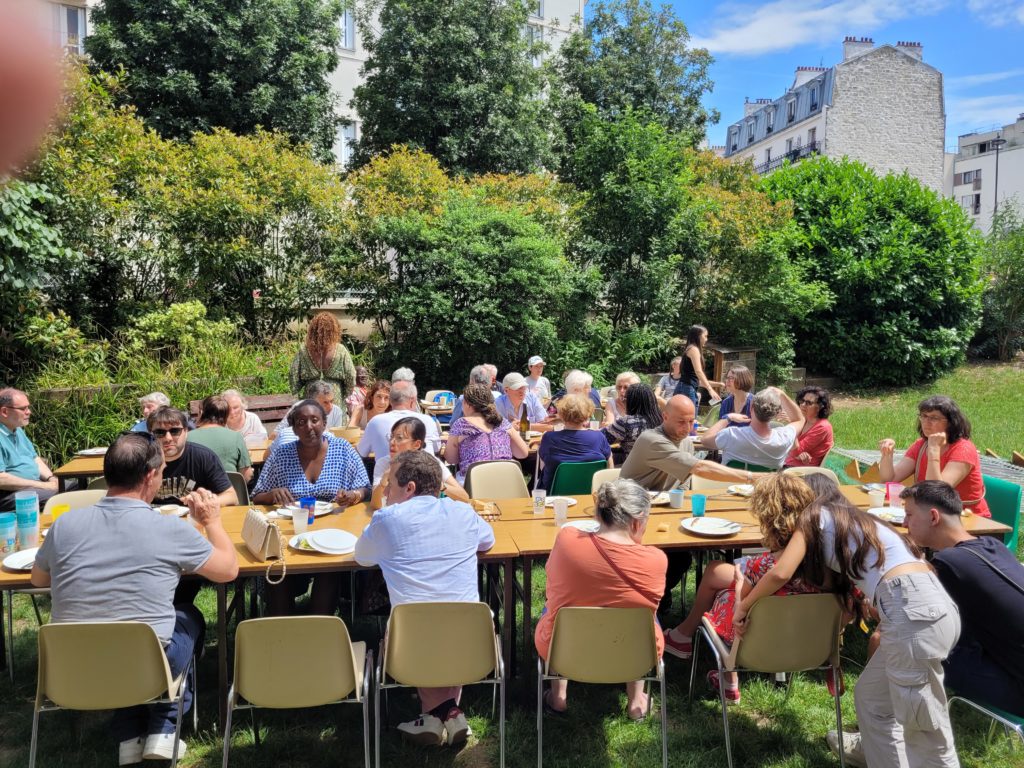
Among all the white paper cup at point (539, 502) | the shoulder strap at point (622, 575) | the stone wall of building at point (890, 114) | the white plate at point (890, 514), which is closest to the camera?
the shoulder strap at point (622, 575)

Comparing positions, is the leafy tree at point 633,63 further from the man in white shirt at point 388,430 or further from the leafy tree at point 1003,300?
the man in white shirt at point 388,430

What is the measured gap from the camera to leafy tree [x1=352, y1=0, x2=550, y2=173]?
18.6 meters

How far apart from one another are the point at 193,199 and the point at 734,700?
1030 cm

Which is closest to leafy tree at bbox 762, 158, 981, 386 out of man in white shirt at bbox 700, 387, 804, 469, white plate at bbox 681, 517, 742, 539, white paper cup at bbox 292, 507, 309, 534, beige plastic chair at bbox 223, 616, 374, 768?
man in white shirt at bbox 700, 387, 804, 469

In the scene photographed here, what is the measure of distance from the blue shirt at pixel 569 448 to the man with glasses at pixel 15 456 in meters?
4.02

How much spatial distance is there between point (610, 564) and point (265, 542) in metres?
1.87

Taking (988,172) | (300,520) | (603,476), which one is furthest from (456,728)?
(988,172)

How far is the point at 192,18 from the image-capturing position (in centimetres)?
1648

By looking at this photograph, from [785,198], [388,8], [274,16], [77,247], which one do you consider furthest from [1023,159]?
[77,247]

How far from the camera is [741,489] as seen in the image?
616cm

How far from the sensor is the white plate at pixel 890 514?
5.31 m

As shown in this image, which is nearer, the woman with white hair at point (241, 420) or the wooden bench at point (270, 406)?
the woman with white hair at point (241, 420)

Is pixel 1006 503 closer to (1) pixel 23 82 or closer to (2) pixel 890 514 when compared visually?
(2) pixel 890 514

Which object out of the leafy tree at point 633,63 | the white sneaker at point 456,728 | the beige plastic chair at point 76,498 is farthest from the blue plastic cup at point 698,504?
the leafy tree at point 633,63
